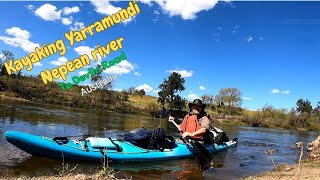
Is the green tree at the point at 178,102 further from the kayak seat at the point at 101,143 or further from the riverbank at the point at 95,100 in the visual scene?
the kayak seat at the point at 101,143

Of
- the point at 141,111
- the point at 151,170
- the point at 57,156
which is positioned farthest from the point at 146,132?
the point at 141,111

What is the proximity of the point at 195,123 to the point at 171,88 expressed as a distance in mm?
48384

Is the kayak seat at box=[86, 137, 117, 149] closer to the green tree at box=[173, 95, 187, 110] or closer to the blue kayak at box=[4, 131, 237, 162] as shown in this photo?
the blue kayak at box=[4, 131, 237, 162]

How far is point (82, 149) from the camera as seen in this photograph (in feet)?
33.4

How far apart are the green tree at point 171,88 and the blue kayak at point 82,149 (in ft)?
156

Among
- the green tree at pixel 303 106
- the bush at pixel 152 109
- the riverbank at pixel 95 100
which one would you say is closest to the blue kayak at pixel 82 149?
the riverbank at pixel 95 100

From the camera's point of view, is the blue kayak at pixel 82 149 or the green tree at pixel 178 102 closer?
the blue kayak at pixel 82 149

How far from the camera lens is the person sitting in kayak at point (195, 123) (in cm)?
1123

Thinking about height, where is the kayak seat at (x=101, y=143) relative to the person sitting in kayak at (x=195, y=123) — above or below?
below

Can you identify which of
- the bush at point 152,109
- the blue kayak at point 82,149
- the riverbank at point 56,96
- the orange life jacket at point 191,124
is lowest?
the blue kayak at point 82,149

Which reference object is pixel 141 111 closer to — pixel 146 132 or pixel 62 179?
pixel 146 132

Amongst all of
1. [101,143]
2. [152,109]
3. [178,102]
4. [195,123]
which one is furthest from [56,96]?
[195,123]

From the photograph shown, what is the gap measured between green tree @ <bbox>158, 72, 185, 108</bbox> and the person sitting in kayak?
155 feet

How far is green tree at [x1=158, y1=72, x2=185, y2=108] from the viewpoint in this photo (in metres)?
59.5
